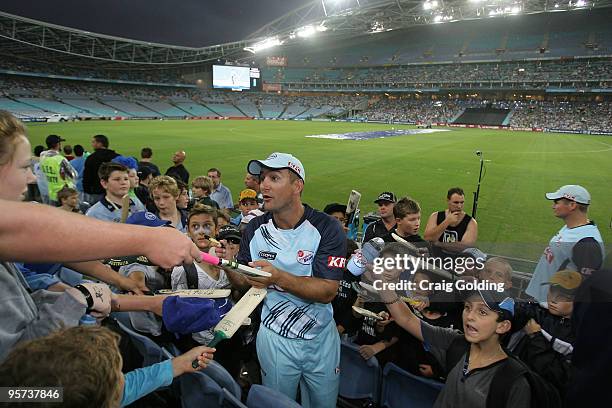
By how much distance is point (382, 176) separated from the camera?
55.3 ft

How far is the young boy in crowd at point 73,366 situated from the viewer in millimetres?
1182

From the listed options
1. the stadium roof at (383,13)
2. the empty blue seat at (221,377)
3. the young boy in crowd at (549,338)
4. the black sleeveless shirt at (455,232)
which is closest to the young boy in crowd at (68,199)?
the empty blue seat at (221,377)

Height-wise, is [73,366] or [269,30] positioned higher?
[269,30]

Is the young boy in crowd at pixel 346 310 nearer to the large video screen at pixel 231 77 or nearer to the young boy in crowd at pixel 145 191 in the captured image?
the young boy in crowd at pixel 145 191

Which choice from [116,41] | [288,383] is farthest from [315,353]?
[116,41]

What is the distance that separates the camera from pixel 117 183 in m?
5.56

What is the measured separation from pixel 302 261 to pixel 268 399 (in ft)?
3.38

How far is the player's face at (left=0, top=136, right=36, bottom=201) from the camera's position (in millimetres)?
1604

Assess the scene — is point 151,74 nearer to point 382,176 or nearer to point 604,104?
point 382,176

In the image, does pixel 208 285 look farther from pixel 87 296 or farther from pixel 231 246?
pixel 87 296

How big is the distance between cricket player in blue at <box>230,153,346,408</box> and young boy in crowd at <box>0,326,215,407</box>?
160cm

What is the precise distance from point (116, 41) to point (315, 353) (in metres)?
74.2

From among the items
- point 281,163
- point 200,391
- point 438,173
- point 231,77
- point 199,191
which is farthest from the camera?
point 231,77

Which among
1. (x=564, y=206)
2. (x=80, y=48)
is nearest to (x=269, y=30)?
(x=80, y=48)
